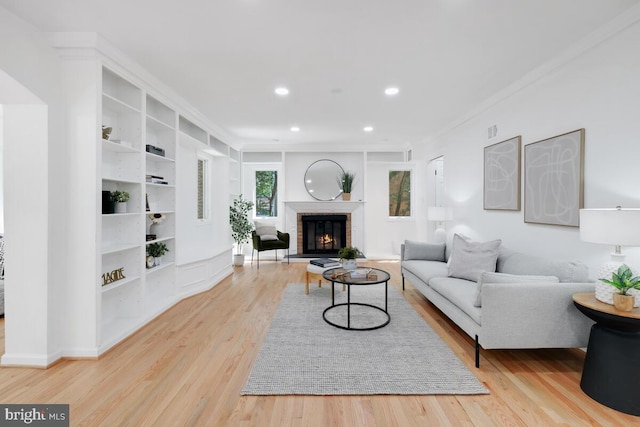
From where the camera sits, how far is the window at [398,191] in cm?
699

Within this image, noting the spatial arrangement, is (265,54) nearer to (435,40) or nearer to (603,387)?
(435,40)

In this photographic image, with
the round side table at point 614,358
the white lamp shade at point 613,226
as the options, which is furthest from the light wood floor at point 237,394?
the white lamp shade at point 613,226

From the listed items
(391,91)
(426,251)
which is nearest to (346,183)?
(426,251)

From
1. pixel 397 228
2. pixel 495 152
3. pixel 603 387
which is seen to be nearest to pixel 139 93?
pixel 495 152

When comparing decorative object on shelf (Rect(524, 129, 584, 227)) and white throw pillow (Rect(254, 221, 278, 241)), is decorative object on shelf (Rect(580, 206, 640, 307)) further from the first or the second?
white throw pillow (Rect(254, 221, 278, 241))

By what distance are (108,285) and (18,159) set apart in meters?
1.22

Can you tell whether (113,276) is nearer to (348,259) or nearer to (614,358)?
(348,259)

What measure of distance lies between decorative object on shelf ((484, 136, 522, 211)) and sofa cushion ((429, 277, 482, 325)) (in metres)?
1.15

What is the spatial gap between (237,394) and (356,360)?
0.94 metres

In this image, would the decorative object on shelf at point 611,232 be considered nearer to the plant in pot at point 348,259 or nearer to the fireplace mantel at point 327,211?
the plant in pot at point 348,259

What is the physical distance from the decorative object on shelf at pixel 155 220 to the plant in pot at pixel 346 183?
399 centimetres

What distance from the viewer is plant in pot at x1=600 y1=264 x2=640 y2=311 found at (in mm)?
1812

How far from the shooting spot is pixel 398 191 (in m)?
7.01

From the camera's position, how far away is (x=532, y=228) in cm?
312
